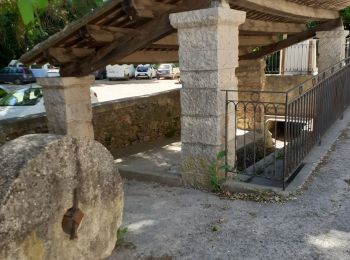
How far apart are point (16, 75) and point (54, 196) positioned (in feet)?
99.3

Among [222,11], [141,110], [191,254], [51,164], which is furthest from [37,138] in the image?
[141,110]

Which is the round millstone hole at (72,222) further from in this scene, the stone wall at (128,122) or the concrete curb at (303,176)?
the stone wall at (128,122)

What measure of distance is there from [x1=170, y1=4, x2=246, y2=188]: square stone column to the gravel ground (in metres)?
0.58

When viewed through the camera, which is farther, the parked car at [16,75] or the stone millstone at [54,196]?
the parked car at [16,75]

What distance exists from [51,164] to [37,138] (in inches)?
10.2

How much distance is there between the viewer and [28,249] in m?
2.45

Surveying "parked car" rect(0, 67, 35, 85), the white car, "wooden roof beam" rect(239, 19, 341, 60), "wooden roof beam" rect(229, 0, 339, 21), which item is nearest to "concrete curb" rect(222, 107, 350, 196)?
"wooden roof beam" rect(229, 0, 339, 21)

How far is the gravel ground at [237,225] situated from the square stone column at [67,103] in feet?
5.48

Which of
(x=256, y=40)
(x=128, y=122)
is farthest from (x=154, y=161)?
(x=256, y=40)

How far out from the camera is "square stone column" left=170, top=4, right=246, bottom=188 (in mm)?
4527

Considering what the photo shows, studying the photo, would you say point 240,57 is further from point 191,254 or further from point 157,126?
point 191,254

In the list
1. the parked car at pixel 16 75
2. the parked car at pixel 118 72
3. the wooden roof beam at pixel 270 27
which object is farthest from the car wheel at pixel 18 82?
the wooden roof beam at pixel 270 27

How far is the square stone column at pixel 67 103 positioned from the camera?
5.97 metres

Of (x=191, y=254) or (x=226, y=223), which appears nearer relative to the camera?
(x=191, y=254)
